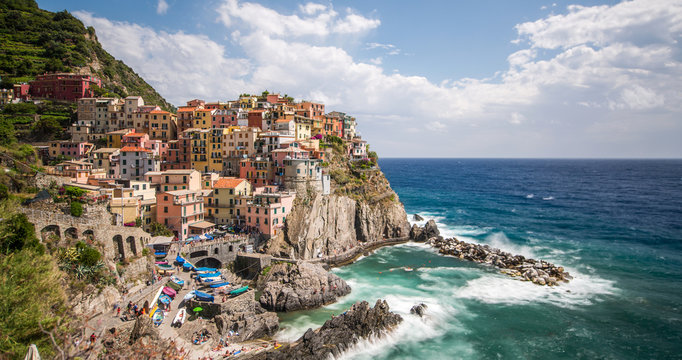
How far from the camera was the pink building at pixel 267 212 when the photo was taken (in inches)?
2084

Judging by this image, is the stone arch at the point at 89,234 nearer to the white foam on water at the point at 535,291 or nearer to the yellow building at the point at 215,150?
the yellow building at the point at 215,150

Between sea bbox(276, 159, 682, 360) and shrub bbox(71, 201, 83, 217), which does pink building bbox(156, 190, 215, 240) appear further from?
sea bbox(276, 159, 682, 360)

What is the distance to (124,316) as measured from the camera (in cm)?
3066

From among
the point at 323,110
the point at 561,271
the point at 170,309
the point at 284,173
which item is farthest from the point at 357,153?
the point at 170,309

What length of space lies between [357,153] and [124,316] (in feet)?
198

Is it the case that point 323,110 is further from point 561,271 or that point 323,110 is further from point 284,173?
point 561,271

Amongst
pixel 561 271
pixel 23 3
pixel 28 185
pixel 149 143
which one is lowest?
pixel 561 271

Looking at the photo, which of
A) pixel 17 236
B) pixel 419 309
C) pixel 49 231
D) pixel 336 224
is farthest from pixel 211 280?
pixel 336 224

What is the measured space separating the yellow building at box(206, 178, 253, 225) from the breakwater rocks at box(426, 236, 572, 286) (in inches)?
1321

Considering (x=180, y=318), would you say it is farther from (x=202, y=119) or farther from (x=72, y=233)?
(x=202, y=119)

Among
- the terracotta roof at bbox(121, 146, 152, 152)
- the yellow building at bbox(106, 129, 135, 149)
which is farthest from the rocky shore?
the yellow building at bbox(106, 129, 135, 149)

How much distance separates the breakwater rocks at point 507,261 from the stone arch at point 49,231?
50.2 meters

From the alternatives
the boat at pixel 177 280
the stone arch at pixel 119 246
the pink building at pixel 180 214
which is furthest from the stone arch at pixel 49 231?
the pink building at pixel 180 214

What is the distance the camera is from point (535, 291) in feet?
150
